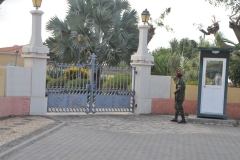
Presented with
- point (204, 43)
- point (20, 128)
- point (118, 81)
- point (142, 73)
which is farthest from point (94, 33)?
point (20, 128)

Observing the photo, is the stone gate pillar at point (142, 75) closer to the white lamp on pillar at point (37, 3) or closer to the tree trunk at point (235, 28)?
the white lamp on pillar at point (37, 3)

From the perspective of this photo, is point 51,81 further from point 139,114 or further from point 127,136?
point 127,136

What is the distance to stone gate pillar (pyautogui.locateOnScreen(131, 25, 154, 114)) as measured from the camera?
16781 mm

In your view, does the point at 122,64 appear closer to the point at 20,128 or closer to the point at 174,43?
the point at 20,128

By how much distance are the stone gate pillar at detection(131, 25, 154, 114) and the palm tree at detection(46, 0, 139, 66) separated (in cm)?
772

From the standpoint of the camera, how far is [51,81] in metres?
15.8

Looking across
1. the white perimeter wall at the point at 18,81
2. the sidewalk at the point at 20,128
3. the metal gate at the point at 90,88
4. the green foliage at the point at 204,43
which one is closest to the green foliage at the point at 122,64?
the green foliage at the point at 204,43

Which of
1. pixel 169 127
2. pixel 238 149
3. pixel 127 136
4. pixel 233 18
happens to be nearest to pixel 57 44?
pixel 233 18

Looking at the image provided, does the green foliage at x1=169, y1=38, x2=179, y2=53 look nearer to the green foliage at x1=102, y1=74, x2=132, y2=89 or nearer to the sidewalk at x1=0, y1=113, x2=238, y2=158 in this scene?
the green foliage at x1=102, y1=74, x2=132, y2=89

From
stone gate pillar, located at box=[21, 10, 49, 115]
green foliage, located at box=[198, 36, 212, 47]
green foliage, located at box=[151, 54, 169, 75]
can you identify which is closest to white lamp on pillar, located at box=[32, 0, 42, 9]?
stone gate pillar, located at box=[21, 10, 49, 115]

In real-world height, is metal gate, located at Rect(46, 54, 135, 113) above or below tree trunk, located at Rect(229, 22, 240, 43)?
below

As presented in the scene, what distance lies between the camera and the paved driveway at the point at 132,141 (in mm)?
9180

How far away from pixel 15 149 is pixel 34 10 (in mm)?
6749

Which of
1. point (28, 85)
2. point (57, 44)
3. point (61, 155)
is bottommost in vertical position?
point (61, 155)
